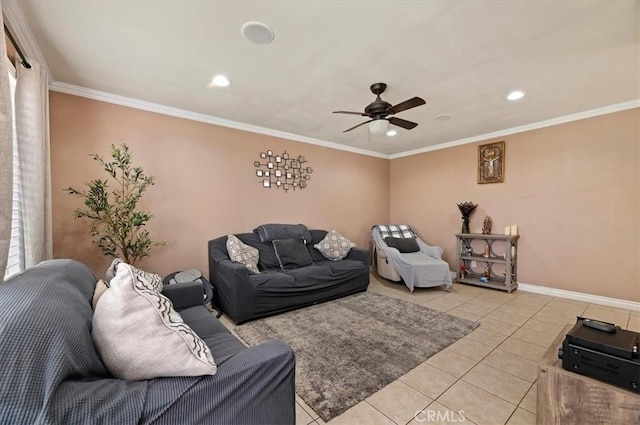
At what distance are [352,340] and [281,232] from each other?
1.90 meters

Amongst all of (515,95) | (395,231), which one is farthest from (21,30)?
(395,231)

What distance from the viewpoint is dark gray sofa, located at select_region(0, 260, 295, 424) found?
66cm

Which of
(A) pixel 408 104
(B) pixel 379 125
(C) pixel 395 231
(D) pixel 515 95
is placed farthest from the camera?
(C) pixel 395 231

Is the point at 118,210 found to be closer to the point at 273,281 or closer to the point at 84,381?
the point at 273,281

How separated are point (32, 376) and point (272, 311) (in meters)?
2.48

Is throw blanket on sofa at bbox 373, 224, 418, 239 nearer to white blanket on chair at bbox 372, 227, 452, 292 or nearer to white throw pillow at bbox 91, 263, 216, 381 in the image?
white blanket on chair at bbox 372, 227, 452, 292

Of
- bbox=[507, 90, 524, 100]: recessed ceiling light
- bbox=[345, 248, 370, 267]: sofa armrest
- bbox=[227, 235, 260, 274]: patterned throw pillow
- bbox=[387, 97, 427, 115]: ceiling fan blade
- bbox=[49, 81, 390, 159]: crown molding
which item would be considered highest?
bbox=[507, 90, 524, 100]: recessed ceiling light

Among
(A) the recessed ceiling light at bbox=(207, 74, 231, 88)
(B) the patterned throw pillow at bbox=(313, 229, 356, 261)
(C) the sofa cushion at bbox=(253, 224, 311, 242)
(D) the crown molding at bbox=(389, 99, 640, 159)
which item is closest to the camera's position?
(A) the recessed ceiling light at bbox=(207, 74, 231, 88)

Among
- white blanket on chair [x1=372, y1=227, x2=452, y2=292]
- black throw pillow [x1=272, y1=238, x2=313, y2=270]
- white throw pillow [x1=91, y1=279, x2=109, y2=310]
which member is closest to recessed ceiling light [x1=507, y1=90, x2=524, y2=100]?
white blanket on chair [x1=372, y1=227, x2=452, y2=292]

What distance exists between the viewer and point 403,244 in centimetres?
459

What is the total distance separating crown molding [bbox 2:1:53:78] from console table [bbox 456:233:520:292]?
530cm

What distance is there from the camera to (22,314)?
0.76 meters

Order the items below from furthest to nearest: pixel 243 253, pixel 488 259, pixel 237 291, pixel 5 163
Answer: pixel 488 259
pixel 243 253
pixel 237 291
pixel 5 163

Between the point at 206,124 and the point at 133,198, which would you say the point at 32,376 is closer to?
the point at 133,198
